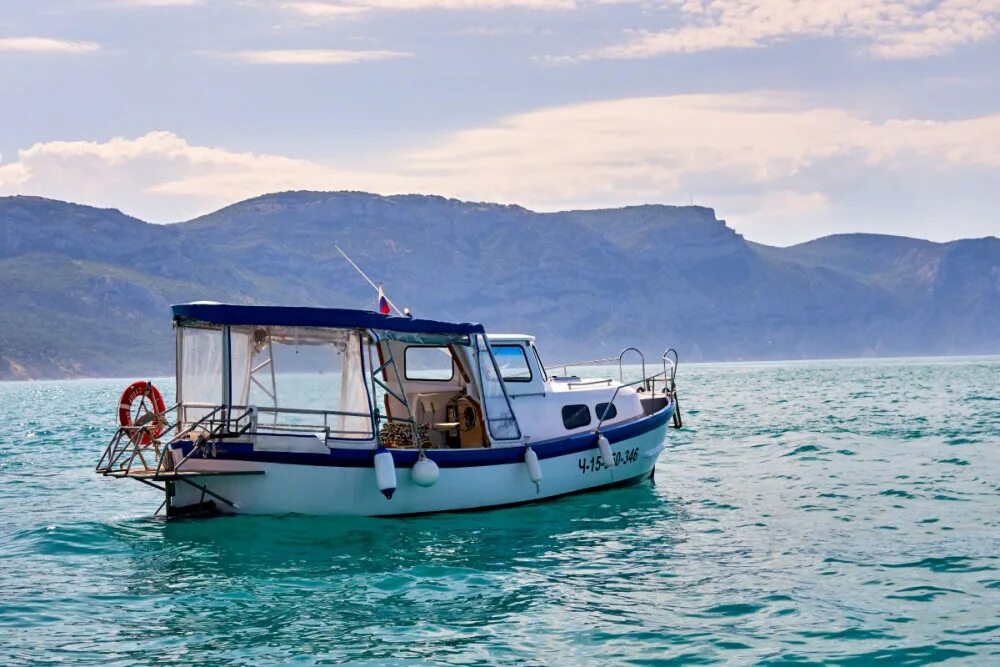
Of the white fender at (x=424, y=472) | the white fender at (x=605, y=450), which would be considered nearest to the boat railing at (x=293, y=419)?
the white fender at (x=424, y=472)

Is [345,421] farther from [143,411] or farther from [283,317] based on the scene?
[143,411]

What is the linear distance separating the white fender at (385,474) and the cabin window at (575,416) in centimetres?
494

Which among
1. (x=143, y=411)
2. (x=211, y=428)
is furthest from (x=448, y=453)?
(x=143, y=411)

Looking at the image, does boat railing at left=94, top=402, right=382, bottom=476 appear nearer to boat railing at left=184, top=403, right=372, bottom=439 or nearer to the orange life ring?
boat railing at left=184, top=403, right=372, bottom=439

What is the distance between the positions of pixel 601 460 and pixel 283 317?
7.29 m

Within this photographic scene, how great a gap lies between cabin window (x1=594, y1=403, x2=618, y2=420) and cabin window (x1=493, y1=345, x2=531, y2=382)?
1.87 metres

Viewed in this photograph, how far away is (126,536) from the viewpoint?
1905 centimetres

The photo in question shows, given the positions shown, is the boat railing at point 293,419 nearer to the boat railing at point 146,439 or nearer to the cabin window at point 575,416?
the boat railing at point 146,439

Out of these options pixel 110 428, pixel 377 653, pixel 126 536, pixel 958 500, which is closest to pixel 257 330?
pixel 126 536

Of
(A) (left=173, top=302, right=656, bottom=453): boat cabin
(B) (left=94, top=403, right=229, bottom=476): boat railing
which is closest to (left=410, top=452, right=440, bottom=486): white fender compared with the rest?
(A) (left=173, top=302, right=656, bottom=453): boat cabin

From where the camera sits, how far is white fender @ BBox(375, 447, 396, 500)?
1870 centimetres

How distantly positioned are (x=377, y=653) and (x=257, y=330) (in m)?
8.78

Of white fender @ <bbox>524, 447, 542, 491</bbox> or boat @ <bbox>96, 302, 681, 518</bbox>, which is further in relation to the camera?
white fender @ <bbox>524, 447, 542, 491</bbox>

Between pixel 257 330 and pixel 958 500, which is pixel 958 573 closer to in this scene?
pixel 958 500
